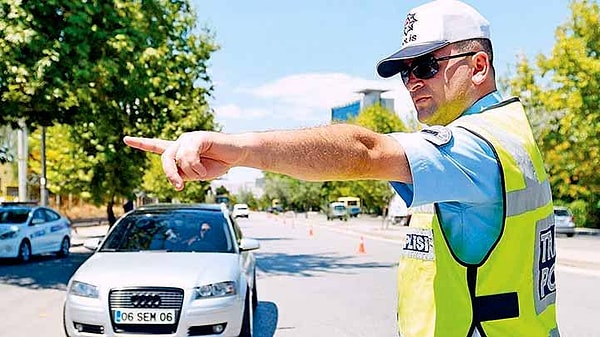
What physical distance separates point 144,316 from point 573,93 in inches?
1161

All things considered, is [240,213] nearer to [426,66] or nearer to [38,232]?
[38,232]

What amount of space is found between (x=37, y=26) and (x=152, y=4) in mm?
7061

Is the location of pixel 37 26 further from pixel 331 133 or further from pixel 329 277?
pixel 331 133

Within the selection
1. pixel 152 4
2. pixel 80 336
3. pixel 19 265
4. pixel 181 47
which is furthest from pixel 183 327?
pixel 181 47

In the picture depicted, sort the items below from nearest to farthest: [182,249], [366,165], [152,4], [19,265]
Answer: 1. [366,165]
2. [182,249]
3. [19,265]
4. [152,4]

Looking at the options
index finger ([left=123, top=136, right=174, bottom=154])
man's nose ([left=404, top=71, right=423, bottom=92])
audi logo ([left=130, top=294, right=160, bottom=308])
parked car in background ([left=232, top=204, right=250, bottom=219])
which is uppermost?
man's nose ([left=404, top=71, right=423, bottom=92])

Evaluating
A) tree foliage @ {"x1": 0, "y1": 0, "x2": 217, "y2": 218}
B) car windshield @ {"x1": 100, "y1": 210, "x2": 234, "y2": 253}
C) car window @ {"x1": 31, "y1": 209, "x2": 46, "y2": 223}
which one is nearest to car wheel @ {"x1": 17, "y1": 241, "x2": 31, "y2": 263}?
car window @ {"x1": 31, "y1": 209, "x2": 46, "y2": 223}

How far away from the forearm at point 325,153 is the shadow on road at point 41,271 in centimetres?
1280

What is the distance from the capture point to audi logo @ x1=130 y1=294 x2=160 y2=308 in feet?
22.0

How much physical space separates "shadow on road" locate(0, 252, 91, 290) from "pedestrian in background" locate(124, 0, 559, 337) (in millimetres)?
12642

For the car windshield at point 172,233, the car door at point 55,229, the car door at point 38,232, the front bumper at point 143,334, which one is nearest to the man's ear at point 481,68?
the front bumper at point 143,334

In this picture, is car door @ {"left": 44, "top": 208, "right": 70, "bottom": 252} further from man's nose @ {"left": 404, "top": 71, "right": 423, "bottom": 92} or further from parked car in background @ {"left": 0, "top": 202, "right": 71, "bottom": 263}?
man's nose @ {"left": 404, "top": 71, "right": 423, "bottom": 92}

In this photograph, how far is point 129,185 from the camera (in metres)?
24.8

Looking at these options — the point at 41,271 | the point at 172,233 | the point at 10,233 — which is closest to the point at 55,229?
the point at 10,233
